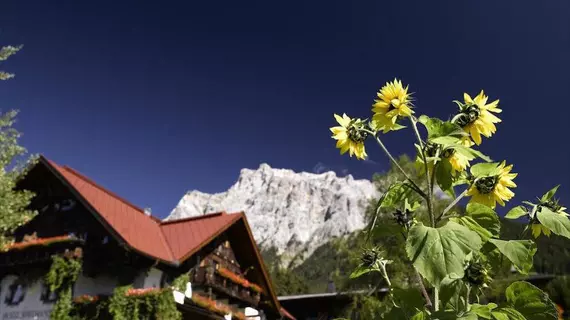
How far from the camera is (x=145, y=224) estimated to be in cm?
2064

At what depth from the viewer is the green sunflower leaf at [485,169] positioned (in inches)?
86.3

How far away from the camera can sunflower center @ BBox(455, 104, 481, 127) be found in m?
2.28

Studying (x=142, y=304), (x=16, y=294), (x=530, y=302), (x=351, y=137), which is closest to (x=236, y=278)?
(x=142, y=304)

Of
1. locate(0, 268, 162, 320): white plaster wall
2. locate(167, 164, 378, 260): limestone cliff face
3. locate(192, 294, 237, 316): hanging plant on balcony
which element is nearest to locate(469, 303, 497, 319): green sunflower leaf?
locate(0, 268, 162, 320): white plaster wall

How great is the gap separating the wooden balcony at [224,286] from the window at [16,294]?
21.8 feet

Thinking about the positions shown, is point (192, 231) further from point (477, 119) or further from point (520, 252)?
point (520, 252)

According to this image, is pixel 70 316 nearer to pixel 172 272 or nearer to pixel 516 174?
pixel 172 272

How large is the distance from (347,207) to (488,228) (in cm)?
16490

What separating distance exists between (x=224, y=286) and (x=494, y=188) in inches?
768

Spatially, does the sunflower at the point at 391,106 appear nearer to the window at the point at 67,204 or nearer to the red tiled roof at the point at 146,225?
the red tiled roof at the point at 146,225

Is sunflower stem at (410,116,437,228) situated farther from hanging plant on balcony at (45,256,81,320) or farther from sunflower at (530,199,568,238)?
hanging plant on balcony at (45,256,81,320)

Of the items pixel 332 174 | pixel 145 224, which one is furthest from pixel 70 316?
pixel 332 174

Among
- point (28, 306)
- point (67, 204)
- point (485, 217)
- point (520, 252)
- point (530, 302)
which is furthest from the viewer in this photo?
point (67, 204)

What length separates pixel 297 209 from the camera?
595ft
